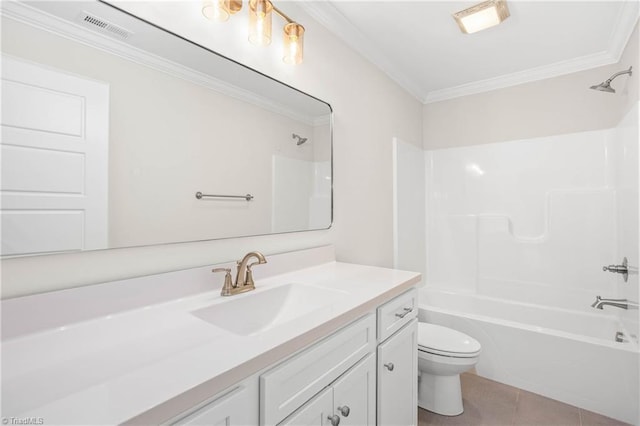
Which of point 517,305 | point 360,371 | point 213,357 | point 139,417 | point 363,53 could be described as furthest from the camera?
point 517,305

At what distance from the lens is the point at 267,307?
1195 millimetres

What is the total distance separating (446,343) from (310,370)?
1.38 metres

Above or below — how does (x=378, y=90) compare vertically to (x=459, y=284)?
above

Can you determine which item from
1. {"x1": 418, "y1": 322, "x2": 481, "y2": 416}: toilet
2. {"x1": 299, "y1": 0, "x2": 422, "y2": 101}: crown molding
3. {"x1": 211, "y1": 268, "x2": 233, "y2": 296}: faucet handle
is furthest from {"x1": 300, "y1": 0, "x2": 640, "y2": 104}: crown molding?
{"x1": 418, "y1": 322, "x2": 481, "y2": 416}: toilet

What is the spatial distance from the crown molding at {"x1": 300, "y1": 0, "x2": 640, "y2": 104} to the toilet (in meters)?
1.96

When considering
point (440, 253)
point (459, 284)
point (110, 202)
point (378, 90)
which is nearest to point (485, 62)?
point (378, 90)

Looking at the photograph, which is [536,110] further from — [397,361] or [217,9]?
[217,9]

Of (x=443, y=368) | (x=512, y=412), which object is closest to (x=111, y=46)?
(x=443, y=368)

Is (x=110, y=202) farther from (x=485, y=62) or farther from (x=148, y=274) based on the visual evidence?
(x=485, y=62)

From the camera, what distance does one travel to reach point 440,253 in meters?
3.06

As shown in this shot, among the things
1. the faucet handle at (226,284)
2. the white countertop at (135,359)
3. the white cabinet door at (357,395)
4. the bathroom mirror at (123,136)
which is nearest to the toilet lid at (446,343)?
the white cabinet door at (357,395)

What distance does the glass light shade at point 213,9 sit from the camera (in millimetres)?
1154

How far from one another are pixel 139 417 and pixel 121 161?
0.75m

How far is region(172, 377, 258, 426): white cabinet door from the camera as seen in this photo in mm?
576
